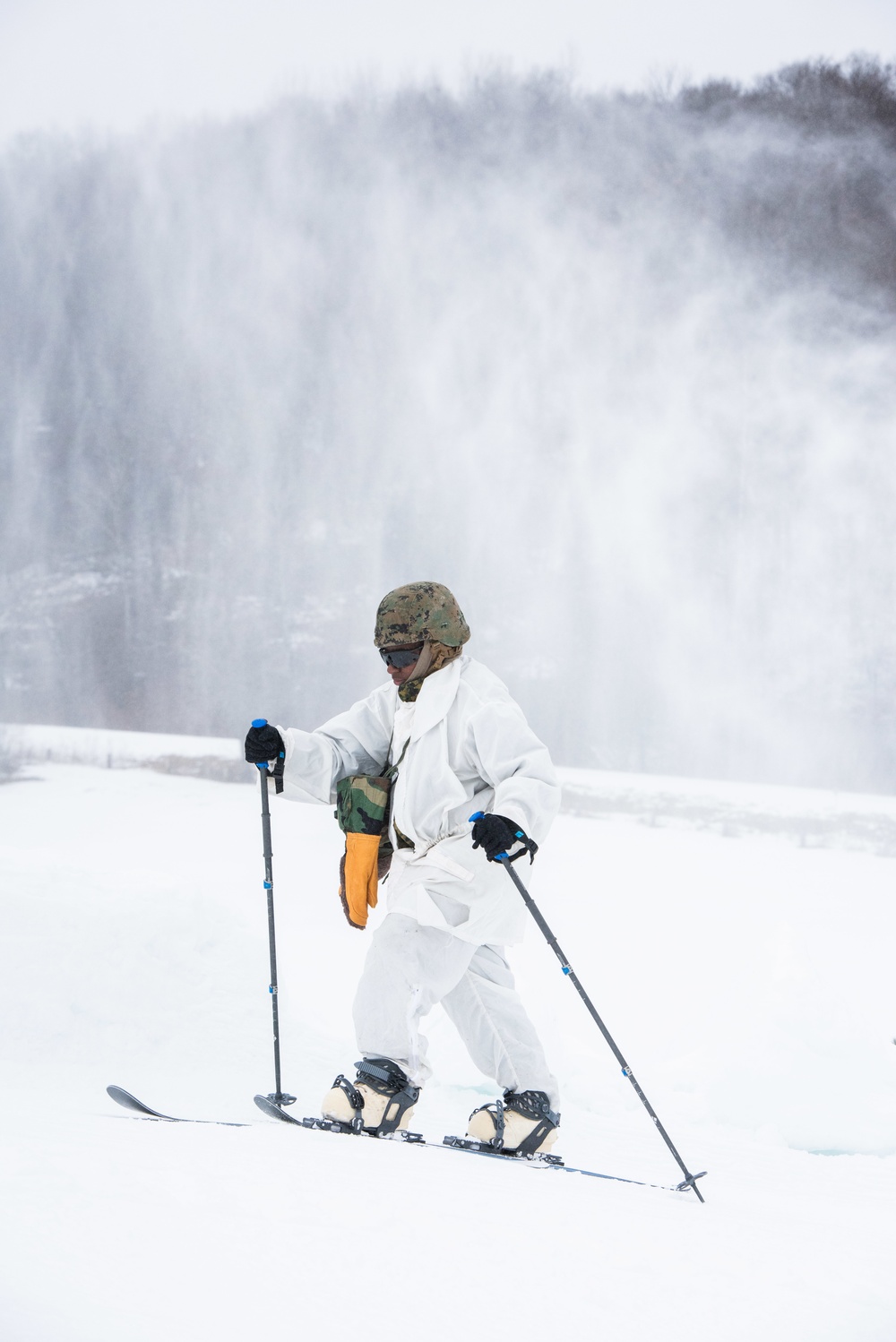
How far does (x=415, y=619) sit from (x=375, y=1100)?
4.00ft

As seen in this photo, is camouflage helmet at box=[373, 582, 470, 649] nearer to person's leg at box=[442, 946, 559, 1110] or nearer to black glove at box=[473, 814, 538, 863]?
black glove at box=[473, 814, 538, 863]

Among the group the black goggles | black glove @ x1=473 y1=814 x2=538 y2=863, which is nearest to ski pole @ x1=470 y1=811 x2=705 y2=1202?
black glove @ x1=473 y1=814 x2=538 y2=863

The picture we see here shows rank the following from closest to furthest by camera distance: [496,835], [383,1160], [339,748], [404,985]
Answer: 1. [383,1160]
2. [496,835]
3. [404,985]
4. [339,748]

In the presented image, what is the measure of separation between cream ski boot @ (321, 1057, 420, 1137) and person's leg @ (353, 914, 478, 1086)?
3cm

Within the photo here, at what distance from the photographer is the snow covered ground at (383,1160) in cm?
132

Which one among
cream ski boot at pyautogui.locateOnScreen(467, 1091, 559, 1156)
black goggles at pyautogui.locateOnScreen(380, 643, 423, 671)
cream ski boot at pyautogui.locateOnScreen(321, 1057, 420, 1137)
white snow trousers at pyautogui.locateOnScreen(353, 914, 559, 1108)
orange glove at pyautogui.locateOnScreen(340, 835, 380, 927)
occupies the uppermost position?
black goggles at pyautogui.locateOnScreen(380, 643, 423, 671)

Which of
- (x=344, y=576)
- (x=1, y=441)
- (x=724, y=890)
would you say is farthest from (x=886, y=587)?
(x=1, y=441)

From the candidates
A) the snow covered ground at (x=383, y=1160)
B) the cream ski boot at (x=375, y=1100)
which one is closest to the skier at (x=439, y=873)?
the cream ski boot at (x=375, y=1100)

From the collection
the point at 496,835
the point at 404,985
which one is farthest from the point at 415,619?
the point at 404,985

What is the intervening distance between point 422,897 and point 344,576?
25.5 m

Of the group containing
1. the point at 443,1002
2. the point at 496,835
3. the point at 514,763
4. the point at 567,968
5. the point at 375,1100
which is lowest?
the point at 375,1100

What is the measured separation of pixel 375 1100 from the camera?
7.84ft

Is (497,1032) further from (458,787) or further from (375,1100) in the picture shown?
(458,787)

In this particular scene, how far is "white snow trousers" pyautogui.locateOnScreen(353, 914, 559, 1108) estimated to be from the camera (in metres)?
2.45
